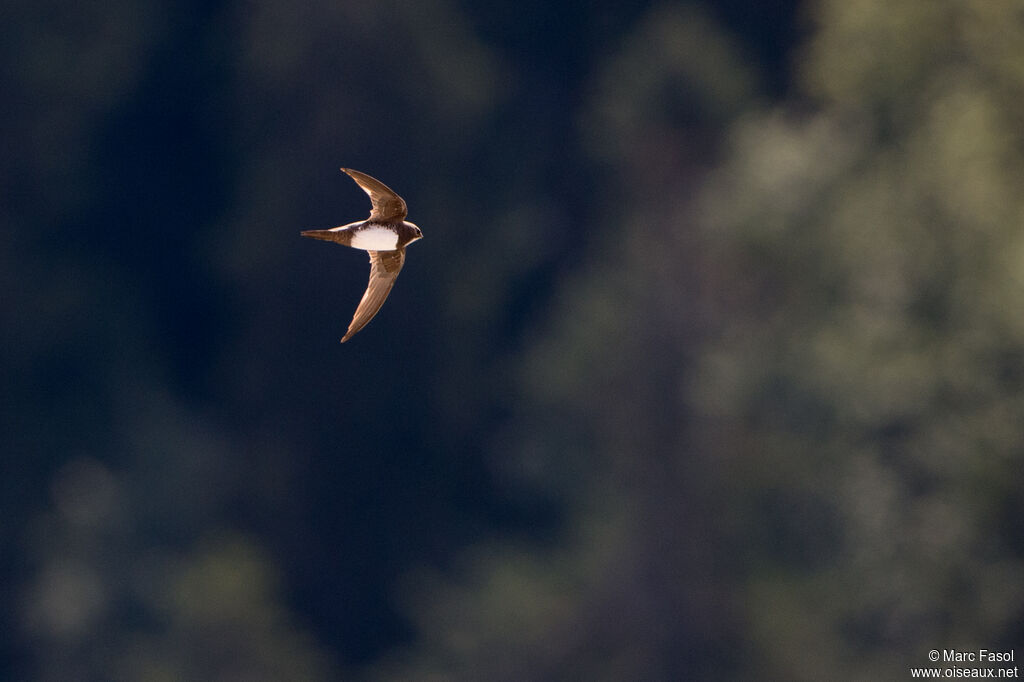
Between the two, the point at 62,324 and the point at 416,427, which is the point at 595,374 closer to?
the point at 416,427

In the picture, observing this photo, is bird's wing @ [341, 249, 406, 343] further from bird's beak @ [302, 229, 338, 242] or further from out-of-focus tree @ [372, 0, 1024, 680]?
out-of-focus tree @ [372, 0, 1024, 680]

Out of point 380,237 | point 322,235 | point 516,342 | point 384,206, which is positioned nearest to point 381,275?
point 380,237

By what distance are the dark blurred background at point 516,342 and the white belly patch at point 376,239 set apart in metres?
9.67

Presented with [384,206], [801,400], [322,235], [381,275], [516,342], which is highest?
[516,342]

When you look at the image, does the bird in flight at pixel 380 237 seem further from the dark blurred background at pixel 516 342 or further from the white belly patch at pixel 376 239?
the dark blurred background at pixel 516 342

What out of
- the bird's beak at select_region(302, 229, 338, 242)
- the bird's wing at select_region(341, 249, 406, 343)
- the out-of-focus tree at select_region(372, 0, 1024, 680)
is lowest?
the bird's beak at select_region(302, 229, 338, 242)

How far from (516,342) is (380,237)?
2302cm

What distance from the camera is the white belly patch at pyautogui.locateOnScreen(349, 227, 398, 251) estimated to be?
7.84 meters

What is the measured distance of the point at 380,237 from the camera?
314 inches

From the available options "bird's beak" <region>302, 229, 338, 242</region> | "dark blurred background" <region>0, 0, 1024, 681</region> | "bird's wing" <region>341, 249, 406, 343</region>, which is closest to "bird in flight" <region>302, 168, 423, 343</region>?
"bird's wing" <region>341, 249, 406, 343</region>

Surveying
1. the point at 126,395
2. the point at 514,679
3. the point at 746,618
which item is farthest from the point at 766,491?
the point at 126,395

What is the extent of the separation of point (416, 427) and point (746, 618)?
9017 mm

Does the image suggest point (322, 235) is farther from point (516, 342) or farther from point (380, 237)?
point (516, 342)

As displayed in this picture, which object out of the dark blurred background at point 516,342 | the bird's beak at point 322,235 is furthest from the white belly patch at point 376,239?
the dark blurred background at point 516,342
